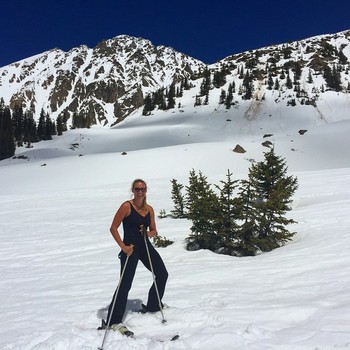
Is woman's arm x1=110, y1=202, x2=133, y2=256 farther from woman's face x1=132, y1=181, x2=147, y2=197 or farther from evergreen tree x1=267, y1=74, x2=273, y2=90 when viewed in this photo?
evergreen tree x1=267, y1=74, x2=273, y2=90

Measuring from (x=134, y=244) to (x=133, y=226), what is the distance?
286 mm

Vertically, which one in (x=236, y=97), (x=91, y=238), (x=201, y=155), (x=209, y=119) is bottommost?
(x=91, y=238)

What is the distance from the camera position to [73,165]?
130 feet

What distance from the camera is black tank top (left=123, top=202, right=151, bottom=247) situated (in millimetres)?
5324

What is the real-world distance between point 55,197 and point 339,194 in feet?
62.8

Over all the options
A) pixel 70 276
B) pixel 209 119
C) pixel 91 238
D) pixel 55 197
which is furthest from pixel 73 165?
pixel 209 119

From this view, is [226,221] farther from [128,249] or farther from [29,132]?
[29,132]

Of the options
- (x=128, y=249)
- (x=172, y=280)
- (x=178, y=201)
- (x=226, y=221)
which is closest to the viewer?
(x=128, y=249)

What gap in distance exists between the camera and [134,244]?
5359 millimetres

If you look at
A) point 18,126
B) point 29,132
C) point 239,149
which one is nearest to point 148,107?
point 29,132

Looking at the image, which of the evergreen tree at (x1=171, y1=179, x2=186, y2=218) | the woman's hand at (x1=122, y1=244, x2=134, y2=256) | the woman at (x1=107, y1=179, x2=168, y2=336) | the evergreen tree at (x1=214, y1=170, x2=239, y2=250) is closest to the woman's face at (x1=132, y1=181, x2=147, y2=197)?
the woman at (x1=107, y1=179, x2=168, y2=336)

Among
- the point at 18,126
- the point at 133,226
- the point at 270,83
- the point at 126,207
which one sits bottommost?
the point at 133,226

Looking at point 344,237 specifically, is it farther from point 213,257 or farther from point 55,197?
point 55,197

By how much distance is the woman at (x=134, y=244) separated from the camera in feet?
17.0
